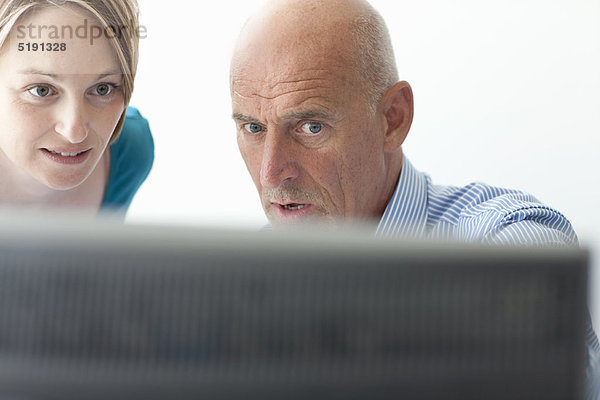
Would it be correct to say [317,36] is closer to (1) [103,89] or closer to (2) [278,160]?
(2) [278,160]

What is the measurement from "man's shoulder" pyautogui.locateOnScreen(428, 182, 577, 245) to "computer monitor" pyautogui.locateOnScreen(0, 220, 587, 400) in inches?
26.4

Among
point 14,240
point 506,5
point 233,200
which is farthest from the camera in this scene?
point 233,200

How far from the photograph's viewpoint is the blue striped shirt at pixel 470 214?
3.87 feet

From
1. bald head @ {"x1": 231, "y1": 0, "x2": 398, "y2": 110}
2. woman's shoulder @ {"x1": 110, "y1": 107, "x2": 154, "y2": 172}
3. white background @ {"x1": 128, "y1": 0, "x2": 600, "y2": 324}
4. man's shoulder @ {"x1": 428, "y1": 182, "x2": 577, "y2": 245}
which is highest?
white background @ {"x1": 128, "y1": 0, "x2": 600, "y2": 324}

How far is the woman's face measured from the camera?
1419 mm

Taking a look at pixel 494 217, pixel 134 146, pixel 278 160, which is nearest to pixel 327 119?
pixel 278 160

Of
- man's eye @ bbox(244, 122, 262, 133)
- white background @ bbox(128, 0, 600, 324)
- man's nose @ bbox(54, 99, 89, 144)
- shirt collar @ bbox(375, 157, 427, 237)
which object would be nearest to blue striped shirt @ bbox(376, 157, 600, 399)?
shirt collar @ bbox(375, 157, 427, 237)

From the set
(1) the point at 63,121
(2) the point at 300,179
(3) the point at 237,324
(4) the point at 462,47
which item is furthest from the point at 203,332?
(4) the point at 462,47

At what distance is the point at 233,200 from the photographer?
3.12 meters

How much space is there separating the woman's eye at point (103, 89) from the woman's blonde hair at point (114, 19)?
0.04m

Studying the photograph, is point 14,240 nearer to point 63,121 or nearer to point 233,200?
point 63,121

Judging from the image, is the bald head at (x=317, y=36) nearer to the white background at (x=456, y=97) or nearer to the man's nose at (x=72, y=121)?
the man's nose at (x=72, y=121)

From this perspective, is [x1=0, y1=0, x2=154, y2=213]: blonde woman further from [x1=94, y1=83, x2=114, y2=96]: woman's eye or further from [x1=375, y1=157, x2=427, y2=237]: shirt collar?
[x1=375, y1=157, x2=427, y2=237]: shirt collar

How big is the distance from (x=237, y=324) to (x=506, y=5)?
9.23 ft
